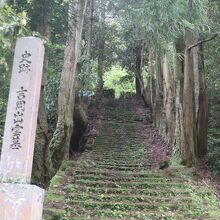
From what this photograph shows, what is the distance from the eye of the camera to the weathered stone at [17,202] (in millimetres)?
5199

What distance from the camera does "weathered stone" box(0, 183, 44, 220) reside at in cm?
520

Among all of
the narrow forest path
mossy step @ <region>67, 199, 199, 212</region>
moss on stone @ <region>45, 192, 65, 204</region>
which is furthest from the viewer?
mossy step @ <region>67, 199, 199, 212</region>

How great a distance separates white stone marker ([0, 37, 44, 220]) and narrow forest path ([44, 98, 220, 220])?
223 cm

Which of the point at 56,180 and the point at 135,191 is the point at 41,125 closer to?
the point at 56,180

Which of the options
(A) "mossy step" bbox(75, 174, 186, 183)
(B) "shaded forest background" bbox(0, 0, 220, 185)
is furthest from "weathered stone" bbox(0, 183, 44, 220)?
(A) "mossy step" bbox(75, 174, 186, 183)

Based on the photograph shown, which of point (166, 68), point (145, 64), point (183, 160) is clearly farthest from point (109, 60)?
point (183, 160)

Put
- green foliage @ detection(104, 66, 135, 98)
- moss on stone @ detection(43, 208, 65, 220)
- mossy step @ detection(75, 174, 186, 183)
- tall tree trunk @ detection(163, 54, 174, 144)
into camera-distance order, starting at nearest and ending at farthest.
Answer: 1. moss on stone @ detection(43, 208, 65, 220)
2. mossy step @ detection(75, 174, 186, 183)
3. tall tree trunk @ detection(163, 54, 174, 144)
4. green foliage @ detection(104, 66, 135, 98)

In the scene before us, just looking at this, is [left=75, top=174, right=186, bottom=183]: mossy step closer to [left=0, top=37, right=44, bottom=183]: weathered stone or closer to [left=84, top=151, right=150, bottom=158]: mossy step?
[left=84, top=151, right=150, bottom=158]: mossy step

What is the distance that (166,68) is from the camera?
53.6 ft

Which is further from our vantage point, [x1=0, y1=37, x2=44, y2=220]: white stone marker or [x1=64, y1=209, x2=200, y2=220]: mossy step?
[x1=64, y1=209, x2=200, y2=220]: mossy step

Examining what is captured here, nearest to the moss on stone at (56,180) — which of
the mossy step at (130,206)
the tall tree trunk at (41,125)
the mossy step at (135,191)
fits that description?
the tall tree trunk at (41,125)

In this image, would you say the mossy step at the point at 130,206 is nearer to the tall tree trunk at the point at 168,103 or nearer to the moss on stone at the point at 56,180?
the moss on stone at the point at 56,180

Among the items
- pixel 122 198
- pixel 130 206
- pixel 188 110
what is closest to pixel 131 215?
pixel 130 206

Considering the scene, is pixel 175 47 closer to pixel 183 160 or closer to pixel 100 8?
pixel 183 160
